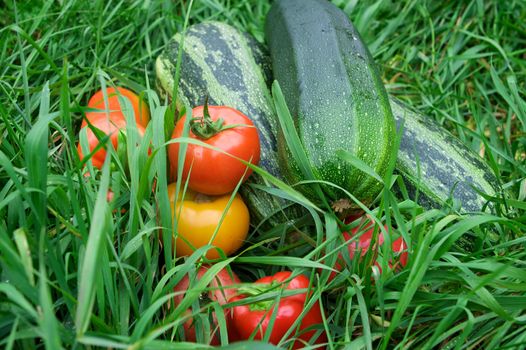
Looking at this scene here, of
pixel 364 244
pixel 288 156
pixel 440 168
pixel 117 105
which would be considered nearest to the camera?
pixel 364 244

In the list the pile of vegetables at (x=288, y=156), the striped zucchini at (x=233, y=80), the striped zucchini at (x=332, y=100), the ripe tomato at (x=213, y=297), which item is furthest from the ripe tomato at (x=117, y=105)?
the ripe tomato at (x=213, y=297)

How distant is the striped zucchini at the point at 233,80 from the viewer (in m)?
2.35

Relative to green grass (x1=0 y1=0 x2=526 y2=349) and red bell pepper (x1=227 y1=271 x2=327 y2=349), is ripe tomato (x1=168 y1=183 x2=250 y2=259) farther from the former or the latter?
red bell pepper (x1=227 y1=271 x2=327 y2=349)

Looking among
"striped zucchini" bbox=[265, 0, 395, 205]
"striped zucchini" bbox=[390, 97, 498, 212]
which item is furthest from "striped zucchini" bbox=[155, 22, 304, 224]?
"striped zucchini" bbox=[390, 97, 498, 212]

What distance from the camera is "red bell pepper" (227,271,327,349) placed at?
1.88m

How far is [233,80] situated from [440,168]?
3.14 ft

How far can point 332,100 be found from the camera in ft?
7.38

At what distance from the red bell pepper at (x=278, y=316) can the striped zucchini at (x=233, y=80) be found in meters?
0.39

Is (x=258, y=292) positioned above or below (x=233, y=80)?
below

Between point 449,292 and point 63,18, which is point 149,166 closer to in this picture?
point 449,292

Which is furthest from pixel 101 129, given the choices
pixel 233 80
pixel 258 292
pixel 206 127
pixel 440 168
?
pixel 440 168

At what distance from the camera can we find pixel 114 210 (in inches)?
77.7

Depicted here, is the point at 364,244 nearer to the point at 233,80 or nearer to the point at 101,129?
the point at 233,80

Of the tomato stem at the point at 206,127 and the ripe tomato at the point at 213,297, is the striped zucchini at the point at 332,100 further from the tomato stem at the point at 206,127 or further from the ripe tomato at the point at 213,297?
the ripe tomato at the point at 213,297
